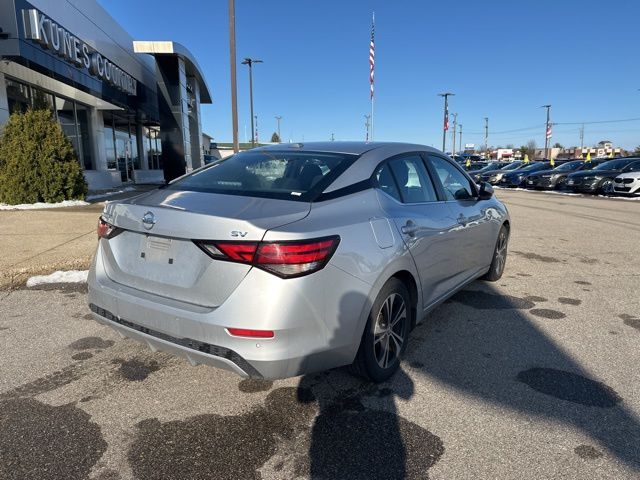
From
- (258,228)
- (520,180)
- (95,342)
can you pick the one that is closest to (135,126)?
(520,180)

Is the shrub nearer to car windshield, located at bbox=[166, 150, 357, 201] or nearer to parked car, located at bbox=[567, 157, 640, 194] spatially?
car windshield, located at bbox=[166, 150, 357, 201]

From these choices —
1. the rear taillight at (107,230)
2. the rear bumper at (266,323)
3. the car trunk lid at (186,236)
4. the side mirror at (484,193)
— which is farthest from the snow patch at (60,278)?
the side mirror at (484,193)

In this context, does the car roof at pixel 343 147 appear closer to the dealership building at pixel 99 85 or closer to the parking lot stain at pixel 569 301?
the parking lot stain at pixel 569 301

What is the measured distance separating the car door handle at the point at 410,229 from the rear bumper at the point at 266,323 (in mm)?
641

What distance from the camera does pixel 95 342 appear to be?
3863mm

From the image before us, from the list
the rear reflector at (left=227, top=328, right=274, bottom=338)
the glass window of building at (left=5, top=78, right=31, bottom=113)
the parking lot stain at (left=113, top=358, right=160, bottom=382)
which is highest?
the glass window of building at (left=5, top=78, right=31, bottom=113)

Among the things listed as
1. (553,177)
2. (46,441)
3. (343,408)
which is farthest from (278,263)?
(553,177)

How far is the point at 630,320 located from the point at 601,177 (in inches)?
764

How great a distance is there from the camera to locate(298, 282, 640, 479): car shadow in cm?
247

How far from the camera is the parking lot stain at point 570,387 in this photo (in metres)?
3.02

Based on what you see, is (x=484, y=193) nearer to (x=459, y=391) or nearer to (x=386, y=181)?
(x=386, y=181)

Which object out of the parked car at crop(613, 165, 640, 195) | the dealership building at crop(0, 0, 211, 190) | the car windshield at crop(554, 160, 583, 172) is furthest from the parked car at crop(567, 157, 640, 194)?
the dealership building at crop(0, 0, 211, 190)

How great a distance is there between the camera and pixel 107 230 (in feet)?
9.96

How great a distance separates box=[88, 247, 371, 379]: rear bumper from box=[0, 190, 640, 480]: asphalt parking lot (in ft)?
1.38
